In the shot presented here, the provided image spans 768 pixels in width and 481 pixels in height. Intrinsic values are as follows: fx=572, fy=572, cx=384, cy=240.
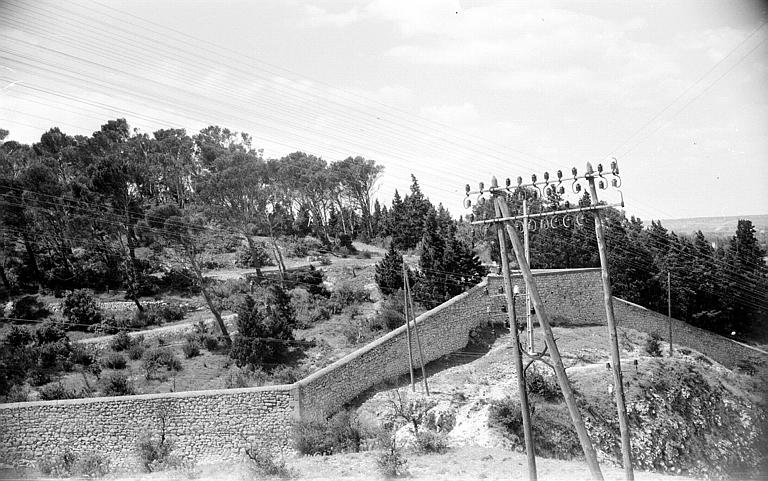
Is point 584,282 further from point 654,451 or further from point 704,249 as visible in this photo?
point 704,249

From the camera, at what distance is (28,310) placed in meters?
28.6

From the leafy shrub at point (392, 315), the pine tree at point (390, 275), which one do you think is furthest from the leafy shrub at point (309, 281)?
the leafy shrub at point (392, 315)

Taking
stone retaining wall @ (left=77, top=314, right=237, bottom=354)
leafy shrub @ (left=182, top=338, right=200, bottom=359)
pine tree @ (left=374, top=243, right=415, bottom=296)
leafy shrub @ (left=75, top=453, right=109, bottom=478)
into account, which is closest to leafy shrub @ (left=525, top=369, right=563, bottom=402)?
leafy shrub @ (left=75, top=453, right=109, bottom=478)

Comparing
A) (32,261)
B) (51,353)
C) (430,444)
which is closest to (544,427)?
(430,444)

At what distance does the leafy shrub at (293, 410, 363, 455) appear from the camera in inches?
575

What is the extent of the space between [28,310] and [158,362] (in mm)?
10633

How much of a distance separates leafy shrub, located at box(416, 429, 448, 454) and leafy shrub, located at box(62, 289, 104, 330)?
20126mm

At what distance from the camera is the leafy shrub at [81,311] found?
2773cm

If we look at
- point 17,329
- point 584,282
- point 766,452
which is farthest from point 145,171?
point 766,452

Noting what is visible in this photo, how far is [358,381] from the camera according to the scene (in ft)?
60.5

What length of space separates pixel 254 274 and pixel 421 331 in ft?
56.3

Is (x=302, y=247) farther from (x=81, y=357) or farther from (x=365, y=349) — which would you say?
(x=365, y=349)

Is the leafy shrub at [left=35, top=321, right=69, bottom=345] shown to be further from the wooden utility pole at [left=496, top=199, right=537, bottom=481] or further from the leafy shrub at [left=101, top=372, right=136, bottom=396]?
the wooden utility pole at [left=496, top=199, right=537, bottom=481]

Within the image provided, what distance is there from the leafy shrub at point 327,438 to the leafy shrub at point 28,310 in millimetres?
19608
